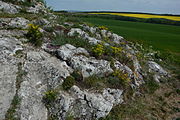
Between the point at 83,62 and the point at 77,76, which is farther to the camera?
the point at 83,62

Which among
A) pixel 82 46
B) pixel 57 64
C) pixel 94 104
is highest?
pixel 82 46

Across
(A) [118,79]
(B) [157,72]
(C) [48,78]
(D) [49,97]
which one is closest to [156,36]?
(B) [157,72]

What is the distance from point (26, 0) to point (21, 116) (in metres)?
21.3

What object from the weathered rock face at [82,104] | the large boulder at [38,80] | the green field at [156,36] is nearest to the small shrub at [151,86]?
the weathered rock face at [82,104]

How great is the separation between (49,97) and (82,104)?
1985mm

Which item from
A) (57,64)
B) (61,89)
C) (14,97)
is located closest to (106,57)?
(57,64)

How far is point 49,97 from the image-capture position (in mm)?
8172

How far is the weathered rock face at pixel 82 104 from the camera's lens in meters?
8.21

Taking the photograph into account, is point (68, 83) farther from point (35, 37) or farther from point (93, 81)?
point (35, 37)

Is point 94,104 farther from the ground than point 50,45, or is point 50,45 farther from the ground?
point 50,45

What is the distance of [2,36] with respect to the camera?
11.6m

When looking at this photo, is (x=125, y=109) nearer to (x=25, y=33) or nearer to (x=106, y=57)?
(x=106, y=57)

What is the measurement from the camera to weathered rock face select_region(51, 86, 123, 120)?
8211mm

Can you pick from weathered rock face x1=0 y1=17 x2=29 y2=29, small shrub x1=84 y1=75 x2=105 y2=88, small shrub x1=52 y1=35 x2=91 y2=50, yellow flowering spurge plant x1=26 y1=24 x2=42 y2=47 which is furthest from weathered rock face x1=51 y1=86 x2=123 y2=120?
weathered rock face x1=0 y1=17 x2=29 y2=29
